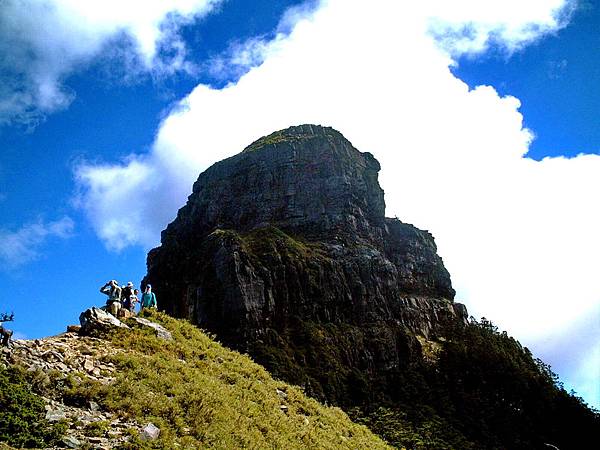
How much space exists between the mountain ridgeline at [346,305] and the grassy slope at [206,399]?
40.2 m

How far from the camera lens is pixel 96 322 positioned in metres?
22.5

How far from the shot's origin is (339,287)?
95250mm

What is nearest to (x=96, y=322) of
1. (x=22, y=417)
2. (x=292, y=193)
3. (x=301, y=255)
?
(x=22, y=417)

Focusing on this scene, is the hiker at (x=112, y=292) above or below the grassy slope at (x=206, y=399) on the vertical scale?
above

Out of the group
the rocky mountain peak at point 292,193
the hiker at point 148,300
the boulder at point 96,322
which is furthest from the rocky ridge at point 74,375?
the rocky mountain peak at point 292,193

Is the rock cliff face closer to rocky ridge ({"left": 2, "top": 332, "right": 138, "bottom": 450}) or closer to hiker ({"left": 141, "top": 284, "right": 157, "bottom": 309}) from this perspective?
hiker ({"left": 141, "top": 284, "right": 157, "bottom": 309})

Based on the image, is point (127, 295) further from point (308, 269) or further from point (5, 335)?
point (308, 269)

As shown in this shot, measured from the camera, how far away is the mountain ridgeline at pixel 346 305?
251 feet

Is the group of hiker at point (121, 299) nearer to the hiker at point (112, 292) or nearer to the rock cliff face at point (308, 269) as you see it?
the hiker at point (112, 292)

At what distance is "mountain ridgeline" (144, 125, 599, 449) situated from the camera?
76.5 meters

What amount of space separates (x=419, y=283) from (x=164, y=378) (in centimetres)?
9927

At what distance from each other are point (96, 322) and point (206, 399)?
6845 mm

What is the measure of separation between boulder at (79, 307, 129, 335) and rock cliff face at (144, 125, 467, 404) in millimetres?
50706

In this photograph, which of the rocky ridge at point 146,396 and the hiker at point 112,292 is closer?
the rocky ridge at point 146,396
